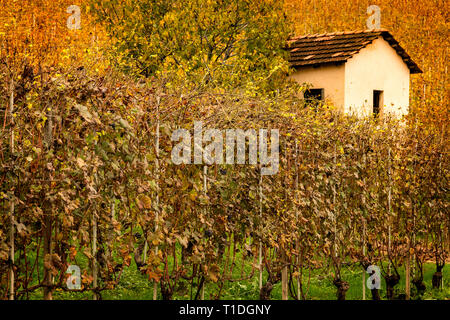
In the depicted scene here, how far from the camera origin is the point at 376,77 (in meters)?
21.7

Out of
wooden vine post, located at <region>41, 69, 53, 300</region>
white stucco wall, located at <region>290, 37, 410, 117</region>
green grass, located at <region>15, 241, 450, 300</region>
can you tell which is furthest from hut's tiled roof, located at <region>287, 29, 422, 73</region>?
wooden vine post, located at <region>41, 69, 53, 300</region>

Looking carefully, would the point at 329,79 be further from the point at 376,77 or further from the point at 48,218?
the point at 48,218

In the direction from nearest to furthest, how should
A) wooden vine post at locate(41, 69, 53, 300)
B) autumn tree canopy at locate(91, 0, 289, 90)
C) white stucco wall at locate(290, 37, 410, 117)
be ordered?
wooden vine post at locate(41, 69, 53, 300)
autumn tree canopy at locate(91, 0, 289, 90)
white stucco wall at locate(290, 37, 410, 117)

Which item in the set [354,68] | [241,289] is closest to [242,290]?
[241,289]

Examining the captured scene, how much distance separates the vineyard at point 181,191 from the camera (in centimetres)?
402

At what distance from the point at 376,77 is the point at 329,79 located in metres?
2.41

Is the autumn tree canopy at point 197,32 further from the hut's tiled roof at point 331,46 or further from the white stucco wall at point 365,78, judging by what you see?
the white stucco wall at point 365,78

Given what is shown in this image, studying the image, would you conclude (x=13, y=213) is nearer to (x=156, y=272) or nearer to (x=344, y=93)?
(x=156, y=272)

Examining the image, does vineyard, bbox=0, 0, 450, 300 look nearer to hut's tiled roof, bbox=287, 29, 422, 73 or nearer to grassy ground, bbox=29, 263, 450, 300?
grassy ground, bbox=29, 263, 450, 300

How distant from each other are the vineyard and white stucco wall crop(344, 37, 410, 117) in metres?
12.4

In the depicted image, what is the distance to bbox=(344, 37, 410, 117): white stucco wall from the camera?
67.2 ft

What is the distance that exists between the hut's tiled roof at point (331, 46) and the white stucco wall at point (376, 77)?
0.29m

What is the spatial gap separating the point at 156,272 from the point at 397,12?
3531 centimetres
